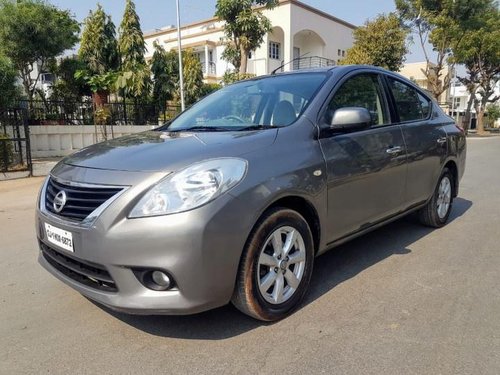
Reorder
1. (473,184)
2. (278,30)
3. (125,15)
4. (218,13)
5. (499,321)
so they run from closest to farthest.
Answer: (499,321) < (473,184) < (218,13) < (125,15) < (278,30)

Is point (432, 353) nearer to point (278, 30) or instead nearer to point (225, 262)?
point (225, 262)

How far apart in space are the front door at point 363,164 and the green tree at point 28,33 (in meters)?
16.1

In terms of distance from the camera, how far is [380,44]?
23.5 meters

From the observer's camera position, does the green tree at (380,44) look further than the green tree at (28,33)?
Yes

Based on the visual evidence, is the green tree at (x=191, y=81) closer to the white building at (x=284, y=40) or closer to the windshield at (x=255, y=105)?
the white building at (x=284, y=40)

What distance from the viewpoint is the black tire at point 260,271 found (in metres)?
2.65

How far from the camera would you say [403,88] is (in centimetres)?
454

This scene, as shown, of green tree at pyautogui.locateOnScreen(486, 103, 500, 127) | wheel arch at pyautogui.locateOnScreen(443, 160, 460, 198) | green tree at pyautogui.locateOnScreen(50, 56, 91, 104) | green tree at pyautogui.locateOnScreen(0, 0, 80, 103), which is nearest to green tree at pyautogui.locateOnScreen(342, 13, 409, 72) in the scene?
green tree at pyautogui.locateOnScreen(50, 56, 91, 104)

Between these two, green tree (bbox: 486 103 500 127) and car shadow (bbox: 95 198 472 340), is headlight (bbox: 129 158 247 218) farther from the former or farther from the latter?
green tree (bbox: 486 103 500 127)

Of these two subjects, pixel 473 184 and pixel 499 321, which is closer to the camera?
pixel 499 321

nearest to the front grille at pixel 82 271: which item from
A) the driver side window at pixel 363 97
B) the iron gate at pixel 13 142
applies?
the driver side window at pixel 363 97

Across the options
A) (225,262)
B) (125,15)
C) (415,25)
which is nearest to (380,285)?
(225,262)

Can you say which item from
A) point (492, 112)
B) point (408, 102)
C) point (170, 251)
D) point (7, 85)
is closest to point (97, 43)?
point (7, 85)

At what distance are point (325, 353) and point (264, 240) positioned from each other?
75 cm
